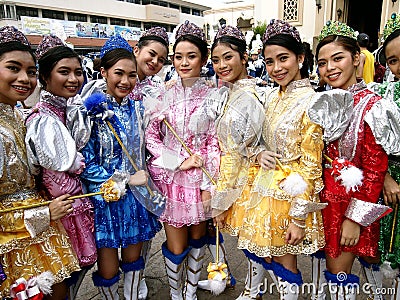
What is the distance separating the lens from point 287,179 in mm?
1686

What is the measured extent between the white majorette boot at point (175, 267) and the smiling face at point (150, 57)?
1.36 metres

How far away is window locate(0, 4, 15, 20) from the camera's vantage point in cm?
2731

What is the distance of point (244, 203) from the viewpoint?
6.26 ft

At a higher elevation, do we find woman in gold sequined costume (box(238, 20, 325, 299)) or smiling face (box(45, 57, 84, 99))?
smiling face (box(45, 57, 84, 99))

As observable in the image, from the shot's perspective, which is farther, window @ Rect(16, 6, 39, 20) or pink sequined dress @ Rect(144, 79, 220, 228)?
→ window @ Rect(16, 6, 39, 20)

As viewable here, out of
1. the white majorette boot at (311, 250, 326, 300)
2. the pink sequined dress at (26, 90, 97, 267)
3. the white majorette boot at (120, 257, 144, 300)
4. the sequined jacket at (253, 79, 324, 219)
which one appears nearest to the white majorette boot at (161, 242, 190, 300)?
the white majorette boot at (120, 257, 144, 300)

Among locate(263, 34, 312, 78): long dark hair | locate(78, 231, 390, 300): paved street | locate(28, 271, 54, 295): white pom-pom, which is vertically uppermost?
locate(263, 34, 312, 78): long dark hair

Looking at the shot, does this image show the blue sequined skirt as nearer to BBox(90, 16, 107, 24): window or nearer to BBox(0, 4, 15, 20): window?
BBox(0, 4, 15, 20): window

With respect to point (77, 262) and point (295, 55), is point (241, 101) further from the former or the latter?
point (77, 262)

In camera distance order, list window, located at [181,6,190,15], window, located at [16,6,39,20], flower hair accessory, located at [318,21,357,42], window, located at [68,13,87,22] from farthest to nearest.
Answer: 1. window, located at [181,6,190,15]
2. window, located at [68,13,87,22]
3. window, located at [16,6,39,20]
4. flower hair accessory, located at [318,21,357,42]

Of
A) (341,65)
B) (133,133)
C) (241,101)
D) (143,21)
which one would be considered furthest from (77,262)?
(143,21)

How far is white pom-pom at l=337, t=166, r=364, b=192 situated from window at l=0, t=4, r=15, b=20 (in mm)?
32620

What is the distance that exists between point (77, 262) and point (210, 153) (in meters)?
0.98

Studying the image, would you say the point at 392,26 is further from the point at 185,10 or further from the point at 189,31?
the point at 185,10
